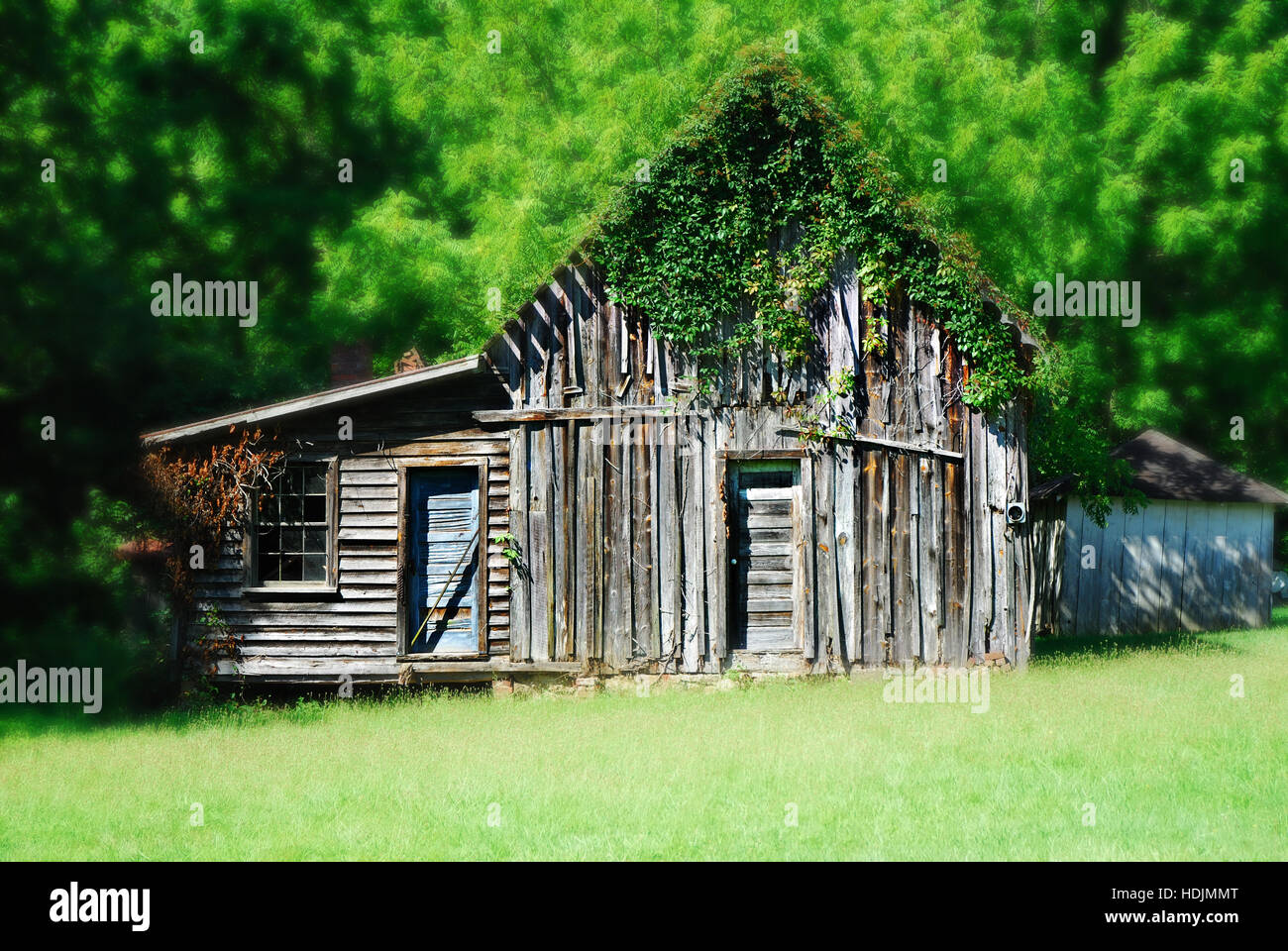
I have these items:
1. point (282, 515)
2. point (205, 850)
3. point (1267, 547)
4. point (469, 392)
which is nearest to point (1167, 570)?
point (1267, 547)

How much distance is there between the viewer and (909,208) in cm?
1386

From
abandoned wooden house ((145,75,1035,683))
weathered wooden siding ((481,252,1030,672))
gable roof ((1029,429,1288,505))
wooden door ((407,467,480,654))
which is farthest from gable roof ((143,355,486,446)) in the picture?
gable roof ((1029,429,1288,505))

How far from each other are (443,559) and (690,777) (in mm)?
5916

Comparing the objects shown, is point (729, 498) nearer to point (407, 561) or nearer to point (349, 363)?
point (407, 561)

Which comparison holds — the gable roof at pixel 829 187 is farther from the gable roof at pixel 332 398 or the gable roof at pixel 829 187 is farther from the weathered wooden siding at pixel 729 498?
the weathered wooden siding at pixel 729 498

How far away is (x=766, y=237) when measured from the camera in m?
14.2

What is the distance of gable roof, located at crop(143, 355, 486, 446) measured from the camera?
14016 mm

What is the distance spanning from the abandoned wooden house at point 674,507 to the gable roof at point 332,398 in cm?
4

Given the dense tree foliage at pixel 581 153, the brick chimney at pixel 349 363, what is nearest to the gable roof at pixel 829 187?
the dense tree foliage at pixel 581 153

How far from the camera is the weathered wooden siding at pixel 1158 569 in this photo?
21.4 meters

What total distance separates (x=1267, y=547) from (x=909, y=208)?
1322 cm

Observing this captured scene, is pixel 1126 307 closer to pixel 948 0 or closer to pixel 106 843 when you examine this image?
pixel 948 0

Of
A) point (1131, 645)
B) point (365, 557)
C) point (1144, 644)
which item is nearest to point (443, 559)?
point (365, 557)

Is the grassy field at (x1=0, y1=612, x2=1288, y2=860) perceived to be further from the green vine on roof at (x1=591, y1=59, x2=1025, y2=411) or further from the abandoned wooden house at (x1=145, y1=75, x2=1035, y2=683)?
the green vine on roof at (x1=591, y1=59, x2=1025, y2=411)
